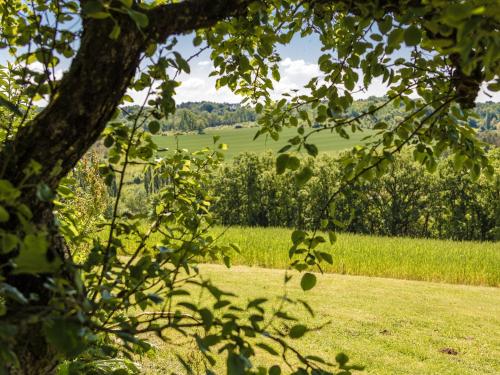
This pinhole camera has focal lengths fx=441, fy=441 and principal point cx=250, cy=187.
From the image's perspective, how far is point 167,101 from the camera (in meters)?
1.67

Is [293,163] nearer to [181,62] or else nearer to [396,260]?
[181,62]

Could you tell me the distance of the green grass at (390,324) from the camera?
5527 millimetres

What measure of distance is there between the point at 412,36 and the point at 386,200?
35.6 m

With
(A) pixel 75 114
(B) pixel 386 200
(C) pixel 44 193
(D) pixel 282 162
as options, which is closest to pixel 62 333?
(C) pixel 44 193

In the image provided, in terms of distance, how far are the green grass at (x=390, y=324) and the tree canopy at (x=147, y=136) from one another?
230cm

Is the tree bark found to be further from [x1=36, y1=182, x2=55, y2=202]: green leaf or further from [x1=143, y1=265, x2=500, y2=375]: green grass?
[x1=143, y1=265, x2=500, y2=375]: green grass

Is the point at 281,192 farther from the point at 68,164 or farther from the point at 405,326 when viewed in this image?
the point at 68,164

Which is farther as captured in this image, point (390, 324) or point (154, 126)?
point (390, 324)

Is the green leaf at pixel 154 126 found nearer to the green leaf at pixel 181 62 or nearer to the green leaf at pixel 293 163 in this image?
the green leaf at pixel 181 62

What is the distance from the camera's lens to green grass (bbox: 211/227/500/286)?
11336 millimetres

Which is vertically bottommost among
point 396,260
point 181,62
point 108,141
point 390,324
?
point 390,324

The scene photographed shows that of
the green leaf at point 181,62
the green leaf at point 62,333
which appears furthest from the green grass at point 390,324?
the green leaf at point 62,333

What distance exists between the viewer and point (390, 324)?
7113mm

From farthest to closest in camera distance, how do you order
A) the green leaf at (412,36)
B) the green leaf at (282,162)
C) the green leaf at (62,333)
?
the green leaf at (282,162)
the green leaf at (412,36)
the green leaf at (62,333)
